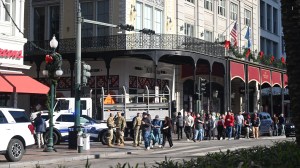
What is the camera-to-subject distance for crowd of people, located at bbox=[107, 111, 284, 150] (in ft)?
78.1

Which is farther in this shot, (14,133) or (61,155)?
(61,155)

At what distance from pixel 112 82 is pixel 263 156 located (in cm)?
2593

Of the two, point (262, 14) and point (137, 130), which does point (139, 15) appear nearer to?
point (137, 130)

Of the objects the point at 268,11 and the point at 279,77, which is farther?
the point at 268,11

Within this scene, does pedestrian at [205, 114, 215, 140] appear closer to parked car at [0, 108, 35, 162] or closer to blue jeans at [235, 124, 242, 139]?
blue jeans at [235, 124, 242, 139]

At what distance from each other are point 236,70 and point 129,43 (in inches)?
462

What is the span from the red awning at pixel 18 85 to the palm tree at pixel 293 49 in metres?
15.6


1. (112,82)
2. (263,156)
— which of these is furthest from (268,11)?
(263,156)

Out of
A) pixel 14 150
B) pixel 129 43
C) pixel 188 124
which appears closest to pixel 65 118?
A: pixel 129 43

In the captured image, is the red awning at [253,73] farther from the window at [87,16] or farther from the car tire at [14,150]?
the car tire at [14,150]

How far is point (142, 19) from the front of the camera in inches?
1318

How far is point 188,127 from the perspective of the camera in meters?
29.6

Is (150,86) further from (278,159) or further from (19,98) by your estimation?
(278,159)

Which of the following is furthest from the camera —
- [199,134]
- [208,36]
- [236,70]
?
[208,36]
